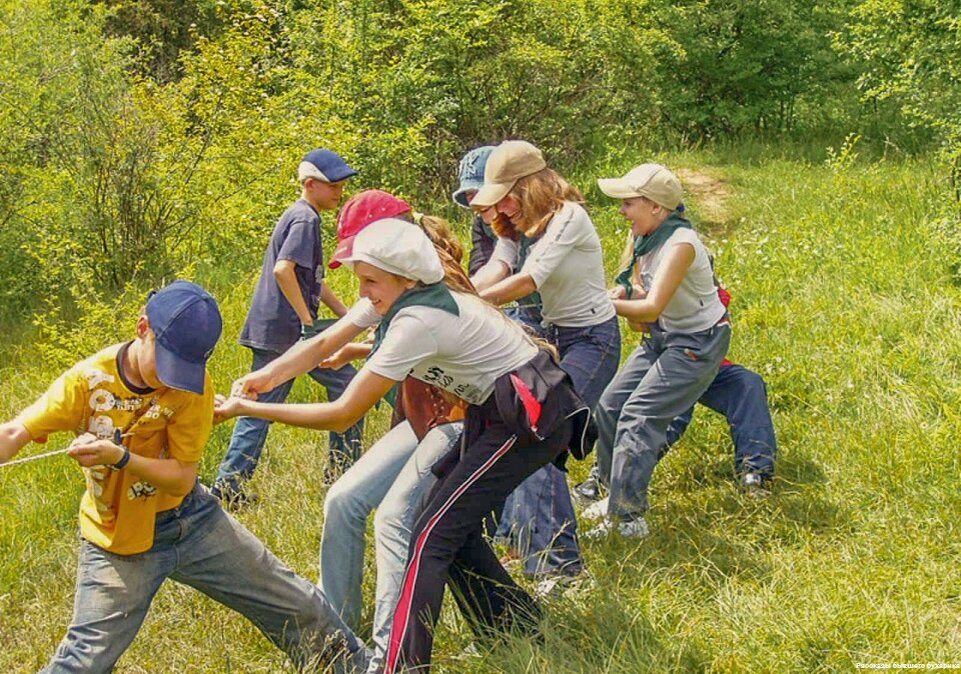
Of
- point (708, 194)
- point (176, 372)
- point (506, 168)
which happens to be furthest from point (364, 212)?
point (708, 194)

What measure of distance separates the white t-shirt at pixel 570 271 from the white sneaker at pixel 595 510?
94 cm

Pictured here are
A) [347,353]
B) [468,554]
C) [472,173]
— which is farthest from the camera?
[472,173]

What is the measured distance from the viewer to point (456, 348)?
3.81 meters

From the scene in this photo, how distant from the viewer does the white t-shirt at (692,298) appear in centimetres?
522

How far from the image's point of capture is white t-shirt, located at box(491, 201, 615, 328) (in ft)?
16.1

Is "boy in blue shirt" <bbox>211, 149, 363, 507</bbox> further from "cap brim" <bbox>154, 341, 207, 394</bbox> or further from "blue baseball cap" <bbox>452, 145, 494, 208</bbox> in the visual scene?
"cap brim" <bbox>154, 341, 207, 394</bbox>

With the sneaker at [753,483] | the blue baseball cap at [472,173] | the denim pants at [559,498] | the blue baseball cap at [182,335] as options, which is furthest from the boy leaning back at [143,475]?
the sneaker at [753,483]

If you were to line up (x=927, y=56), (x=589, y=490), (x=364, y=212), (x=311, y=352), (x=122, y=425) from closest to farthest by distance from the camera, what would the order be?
(x=122, y=425)
(x=364, y=212)
(x=311, y=352)
(x=589, y=490)
(x=927, y=56)

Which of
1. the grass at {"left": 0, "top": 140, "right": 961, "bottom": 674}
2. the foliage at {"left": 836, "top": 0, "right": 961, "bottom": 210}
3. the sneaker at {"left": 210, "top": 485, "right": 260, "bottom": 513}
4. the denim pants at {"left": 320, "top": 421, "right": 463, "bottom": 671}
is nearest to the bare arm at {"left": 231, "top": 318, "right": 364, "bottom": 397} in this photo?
the denim pants at {"left": 320, "top": 421, "right": 463, "bottom": 671}

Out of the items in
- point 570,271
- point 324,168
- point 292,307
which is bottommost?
point 292,307

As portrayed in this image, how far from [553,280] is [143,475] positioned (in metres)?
2.20

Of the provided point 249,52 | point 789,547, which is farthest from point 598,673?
point 249,52

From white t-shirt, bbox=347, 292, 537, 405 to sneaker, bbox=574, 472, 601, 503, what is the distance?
1902 millimetres

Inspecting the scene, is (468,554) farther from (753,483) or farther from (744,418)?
(744,418)
